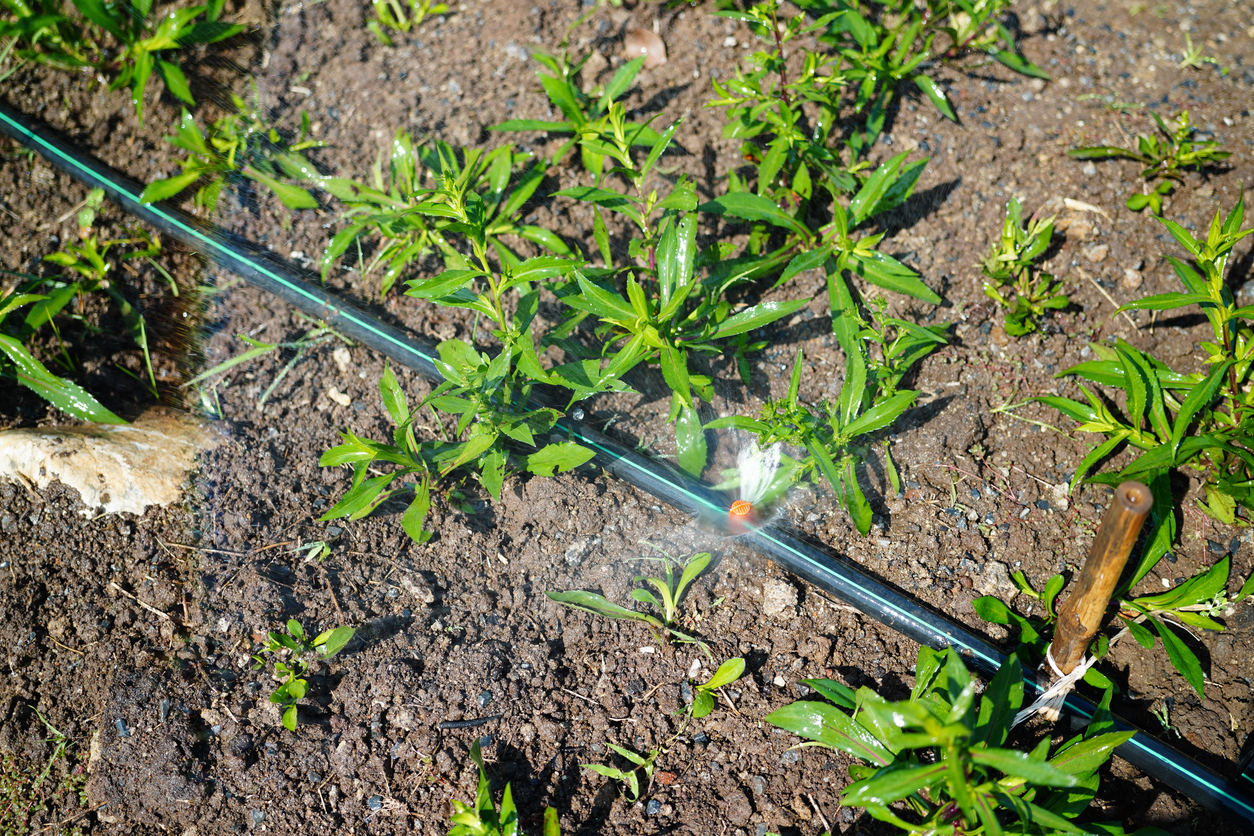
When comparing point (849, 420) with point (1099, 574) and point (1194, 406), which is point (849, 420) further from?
point (1194, 406)

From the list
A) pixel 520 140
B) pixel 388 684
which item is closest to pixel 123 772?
pixel 388 684

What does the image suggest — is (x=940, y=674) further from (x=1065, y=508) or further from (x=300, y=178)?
(x=300, y=178)

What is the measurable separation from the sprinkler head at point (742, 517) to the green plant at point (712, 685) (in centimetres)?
36

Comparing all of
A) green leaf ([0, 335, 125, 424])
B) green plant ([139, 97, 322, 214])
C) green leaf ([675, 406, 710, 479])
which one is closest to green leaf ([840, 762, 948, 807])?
green leaf ([675, 406, 710, 479])

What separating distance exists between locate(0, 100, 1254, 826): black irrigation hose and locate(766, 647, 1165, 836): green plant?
0.19 m

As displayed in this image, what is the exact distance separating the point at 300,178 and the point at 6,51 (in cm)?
136

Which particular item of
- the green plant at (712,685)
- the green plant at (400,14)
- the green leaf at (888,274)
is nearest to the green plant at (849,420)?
the green leaf at (888,274)

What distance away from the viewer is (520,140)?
3.01 metres

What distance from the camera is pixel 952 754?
143cm

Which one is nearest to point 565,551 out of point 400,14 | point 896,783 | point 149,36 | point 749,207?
point 896,783

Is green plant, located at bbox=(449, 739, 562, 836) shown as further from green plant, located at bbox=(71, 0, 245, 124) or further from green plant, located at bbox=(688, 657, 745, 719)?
green plant, located at bbox=(71, 0, 245, 124)

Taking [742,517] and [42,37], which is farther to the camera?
[42,37]

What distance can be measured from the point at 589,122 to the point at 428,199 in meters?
0.71

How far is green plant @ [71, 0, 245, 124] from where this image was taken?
295 cm
